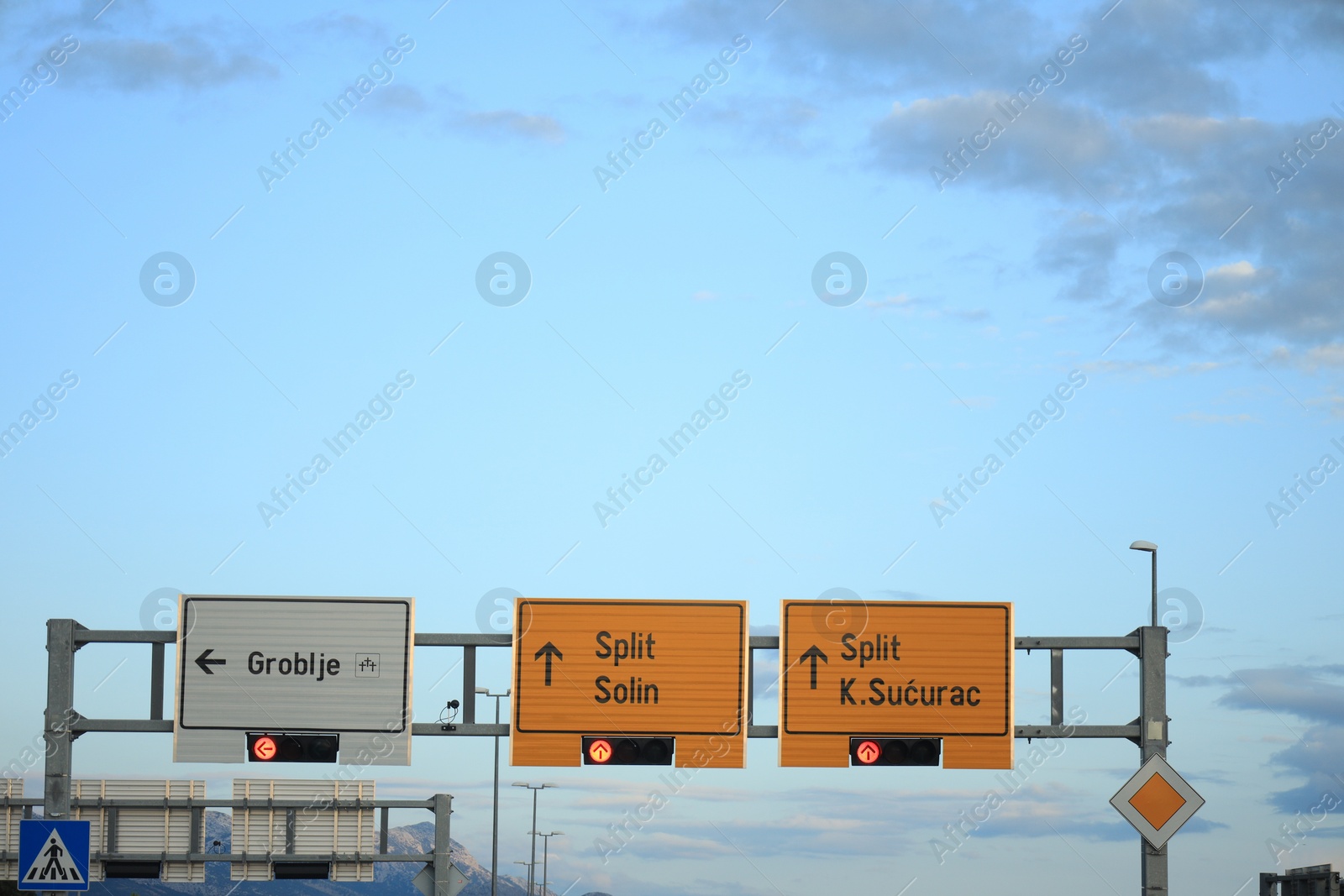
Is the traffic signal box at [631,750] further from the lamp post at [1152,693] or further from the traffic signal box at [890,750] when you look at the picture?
the lamp post at [1152,693]

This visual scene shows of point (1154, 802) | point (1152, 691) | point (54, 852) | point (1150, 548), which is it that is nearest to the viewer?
point (1154, 802)

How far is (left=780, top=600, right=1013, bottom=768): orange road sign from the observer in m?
22.5

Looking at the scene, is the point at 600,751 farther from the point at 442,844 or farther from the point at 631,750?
the point at 442,844

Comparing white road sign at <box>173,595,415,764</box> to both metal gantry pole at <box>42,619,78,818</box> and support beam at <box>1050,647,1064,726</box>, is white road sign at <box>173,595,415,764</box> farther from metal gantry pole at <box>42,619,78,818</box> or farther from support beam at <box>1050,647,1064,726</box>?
support beam at <box>1050,647,1064,726</box>

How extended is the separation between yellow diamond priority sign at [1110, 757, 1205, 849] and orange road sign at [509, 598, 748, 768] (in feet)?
19.6

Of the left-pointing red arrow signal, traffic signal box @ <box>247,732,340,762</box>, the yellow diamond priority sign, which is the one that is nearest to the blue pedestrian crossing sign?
traffic signal box @ <box>247,732,340,762</box>

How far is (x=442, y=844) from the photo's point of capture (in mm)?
32688

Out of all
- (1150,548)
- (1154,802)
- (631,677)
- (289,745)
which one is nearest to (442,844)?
(289,745)

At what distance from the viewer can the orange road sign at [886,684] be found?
73.7ft

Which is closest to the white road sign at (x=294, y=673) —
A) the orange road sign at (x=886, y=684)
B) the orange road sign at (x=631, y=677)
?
the orange road sign at (x=631, y=677)

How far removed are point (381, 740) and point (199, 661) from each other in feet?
9.23

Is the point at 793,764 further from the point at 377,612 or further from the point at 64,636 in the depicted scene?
the point at 64,636

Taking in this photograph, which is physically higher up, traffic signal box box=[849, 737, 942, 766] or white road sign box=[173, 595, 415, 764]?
white road sign box=[173, 595, 415, 764]

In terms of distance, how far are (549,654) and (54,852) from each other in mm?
6789
